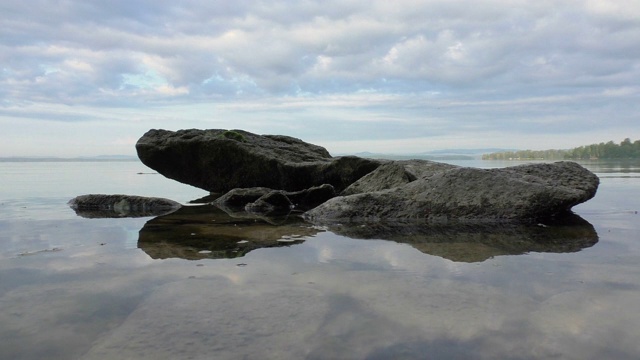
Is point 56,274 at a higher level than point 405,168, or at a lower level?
lower

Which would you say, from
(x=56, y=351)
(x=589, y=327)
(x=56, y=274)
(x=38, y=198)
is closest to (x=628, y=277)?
(x=589, y=327)

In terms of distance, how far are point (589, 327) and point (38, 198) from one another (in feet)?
45.1

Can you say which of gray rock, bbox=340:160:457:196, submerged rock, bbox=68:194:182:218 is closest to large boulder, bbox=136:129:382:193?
gray rock, bbox=340:160:457:196

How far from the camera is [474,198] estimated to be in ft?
26.2

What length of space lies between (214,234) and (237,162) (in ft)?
Answer: 22.7

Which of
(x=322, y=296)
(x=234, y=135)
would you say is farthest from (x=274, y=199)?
(x=322, y=296)

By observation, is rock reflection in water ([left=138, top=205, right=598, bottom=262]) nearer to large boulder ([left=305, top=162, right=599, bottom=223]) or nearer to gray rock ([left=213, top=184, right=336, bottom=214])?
large boulder ([left=305, top=162, right=599, bottom=223])

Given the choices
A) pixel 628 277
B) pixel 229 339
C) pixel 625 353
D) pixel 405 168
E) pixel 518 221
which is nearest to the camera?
pixel 625 353

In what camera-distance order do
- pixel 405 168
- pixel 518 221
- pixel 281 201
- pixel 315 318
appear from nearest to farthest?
pixel 315 318
pixel 518 221
pixel 405 168
pixel 281 201

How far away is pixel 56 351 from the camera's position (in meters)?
2.41

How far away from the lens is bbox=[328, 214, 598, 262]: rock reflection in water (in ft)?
16.5

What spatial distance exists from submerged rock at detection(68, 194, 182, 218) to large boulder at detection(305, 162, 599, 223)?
12.1ft

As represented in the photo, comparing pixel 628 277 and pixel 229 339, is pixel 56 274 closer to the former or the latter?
pixel 229 339

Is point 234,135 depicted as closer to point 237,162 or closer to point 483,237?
point 237,162
